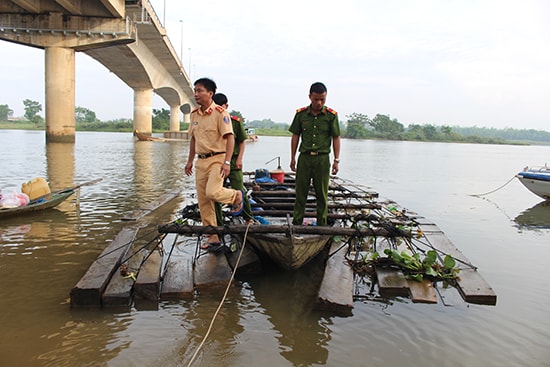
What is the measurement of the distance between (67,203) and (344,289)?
7022 millimetres

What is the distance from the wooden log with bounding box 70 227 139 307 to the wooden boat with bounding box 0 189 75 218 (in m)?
2.96

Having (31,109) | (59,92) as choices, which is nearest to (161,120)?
(31,109)

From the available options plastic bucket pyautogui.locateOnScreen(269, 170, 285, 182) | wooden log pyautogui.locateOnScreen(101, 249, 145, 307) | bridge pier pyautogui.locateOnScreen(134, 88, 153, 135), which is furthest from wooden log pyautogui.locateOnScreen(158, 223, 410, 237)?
bridge pier pyautogui.locateOnScreen(134, 88, 153, 135)

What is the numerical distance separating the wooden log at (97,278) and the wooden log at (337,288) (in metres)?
2.08

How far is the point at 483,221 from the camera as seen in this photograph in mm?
9617

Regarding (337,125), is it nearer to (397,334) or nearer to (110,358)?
(397,334)

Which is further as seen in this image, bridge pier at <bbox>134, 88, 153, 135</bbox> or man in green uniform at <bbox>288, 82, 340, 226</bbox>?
bridge pier at <bbox>134, 88, 153, 135</bbox>

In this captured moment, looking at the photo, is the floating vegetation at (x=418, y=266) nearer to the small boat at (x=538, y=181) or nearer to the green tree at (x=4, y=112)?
the small boat at (x=538, y=181)

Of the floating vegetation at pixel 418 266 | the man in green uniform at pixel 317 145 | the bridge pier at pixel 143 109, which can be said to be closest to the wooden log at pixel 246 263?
the man in green uniform at pixel 317 145

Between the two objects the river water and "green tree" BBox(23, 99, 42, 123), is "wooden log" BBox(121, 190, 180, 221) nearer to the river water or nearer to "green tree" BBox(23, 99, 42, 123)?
the river water

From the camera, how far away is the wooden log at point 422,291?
446 cm

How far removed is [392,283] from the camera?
471 centimetres

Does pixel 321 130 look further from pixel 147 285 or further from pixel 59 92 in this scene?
pixel 59 92

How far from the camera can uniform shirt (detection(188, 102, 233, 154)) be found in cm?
506
